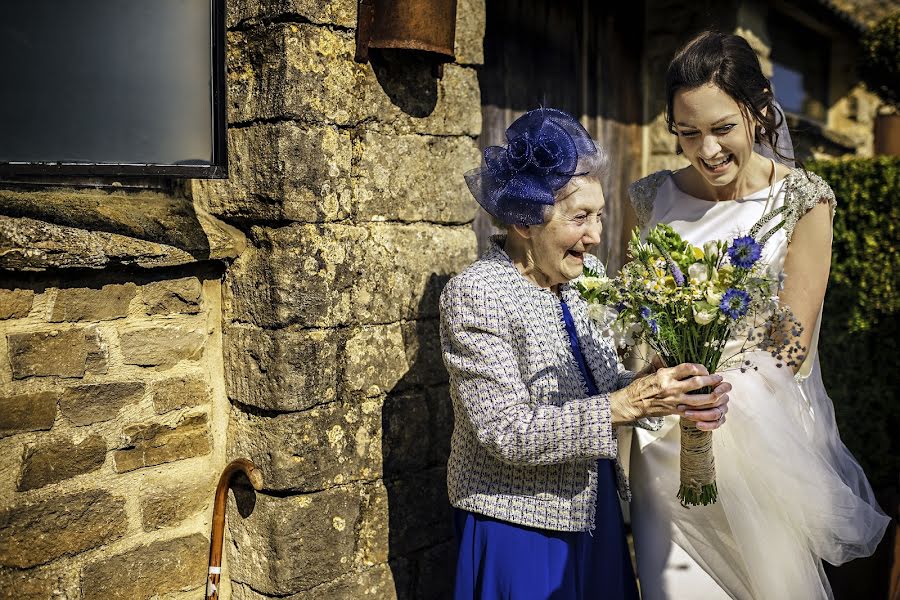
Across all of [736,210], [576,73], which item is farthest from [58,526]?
[576,73]

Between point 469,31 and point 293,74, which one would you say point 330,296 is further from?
point 469,31

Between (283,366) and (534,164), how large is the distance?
3.25 ft

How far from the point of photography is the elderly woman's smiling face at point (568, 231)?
2.25 meters

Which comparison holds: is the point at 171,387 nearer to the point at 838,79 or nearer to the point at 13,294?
the point at 13,294

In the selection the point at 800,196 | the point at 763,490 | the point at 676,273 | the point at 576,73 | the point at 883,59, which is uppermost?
the point at 883,59

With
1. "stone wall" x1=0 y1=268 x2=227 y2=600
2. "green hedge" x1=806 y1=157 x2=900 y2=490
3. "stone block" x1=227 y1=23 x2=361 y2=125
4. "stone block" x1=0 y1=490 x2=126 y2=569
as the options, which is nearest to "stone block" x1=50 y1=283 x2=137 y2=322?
"stone wall" x1=0 y1=268 x2=227 y2=600

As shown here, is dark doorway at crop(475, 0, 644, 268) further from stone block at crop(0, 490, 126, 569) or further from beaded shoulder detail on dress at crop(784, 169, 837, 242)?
stone block at crop(0, 490, 126, 569)

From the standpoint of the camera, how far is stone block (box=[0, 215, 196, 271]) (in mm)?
2137

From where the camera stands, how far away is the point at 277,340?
8.45 feet

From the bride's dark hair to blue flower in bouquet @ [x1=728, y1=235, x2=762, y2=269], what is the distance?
0.71 m

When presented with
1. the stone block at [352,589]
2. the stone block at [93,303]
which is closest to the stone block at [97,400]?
the stone block at [93,303]

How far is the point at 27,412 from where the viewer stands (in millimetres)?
2246

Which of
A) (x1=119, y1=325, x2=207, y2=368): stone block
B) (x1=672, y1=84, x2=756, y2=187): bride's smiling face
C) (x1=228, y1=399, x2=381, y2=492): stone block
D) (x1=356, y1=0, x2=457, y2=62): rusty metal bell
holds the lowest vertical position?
(x1=228, y1=399, x2=381, y2=492): stone block

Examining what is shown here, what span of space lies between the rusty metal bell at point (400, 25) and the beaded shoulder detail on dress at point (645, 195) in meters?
0.84
